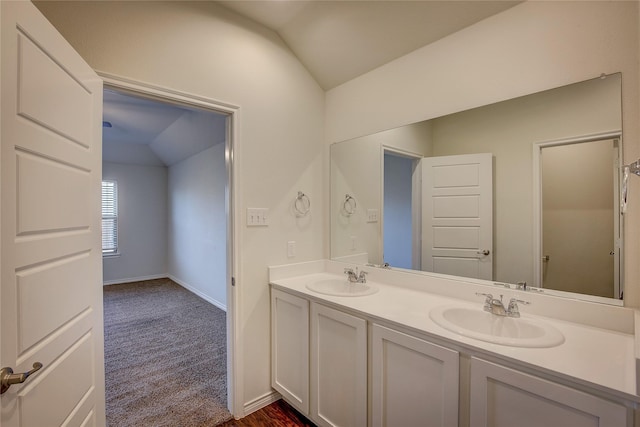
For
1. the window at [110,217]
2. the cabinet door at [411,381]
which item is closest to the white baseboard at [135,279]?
the window at [110,217]

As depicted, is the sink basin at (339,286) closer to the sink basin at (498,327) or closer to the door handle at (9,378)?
the sink basin at (498,327)

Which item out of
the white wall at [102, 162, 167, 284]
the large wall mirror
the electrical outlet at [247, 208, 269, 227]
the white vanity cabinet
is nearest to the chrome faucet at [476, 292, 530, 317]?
the large wall mirror

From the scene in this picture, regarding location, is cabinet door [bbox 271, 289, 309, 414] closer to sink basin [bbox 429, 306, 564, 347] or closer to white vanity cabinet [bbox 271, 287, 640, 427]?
white vanity cabinet [bbox 271, 287, 640, 427]

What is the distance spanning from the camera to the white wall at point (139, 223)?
531 centimetres

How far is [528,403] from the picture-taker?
3.08 feet

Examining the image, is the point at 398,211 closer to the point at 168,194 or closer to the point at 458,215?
the point at 458,215

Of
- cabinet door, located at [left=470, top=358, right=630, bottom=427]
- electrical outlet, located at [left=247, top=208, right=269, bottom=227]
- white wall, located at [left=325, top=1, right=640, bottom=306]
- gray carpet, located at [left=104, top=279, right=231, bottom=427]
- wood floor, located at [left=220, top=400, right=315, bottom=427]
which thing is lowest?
wood floor, located at [left=220, top=400, right=315, bottom=427]

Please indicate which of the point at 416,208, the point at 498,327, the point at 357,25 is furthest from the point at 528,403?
the point at 357,25

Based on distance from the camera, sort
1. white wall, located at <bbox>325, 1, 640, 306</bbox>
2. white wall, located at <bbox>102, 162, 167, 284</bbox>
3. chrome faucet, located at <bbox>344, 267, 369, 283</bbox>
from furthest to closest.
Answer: white wall, located at <bbox>102, 162, 167, 284</bbox>, chrome faucet, located at <bbox>344, 267, 369, 283</bbox>, white wall, located at <bbox>325, 1, 640, 306</bbox>

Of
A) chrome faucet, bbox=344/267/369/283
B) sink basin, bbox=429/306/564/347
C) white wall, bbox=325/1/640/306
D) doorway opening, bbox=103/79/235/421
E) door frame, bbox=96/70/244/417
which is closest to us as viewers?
sink basin, bbox=429/306/564/347

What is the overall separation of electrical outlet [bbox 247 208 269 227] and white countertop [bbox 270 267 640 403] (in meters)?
0.63

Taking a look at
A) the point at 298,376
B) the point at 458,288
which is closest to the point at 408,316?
the point at 458,288

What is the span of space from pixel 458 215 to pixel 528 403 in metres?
1.01

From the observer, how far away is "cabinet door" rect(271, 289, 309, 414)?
1.76 metres
